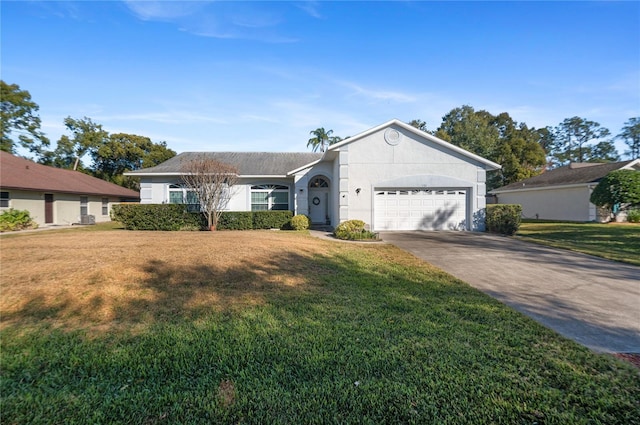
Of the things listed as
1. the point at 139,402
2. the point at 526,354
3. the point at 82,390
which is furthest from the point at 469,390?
the point at 82,390

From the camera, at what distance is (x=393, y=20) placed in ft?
35.9

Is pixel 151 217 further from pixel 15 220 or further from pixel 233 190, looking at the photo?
pixel 15 220

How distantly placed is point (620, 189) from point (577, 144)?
180 feet

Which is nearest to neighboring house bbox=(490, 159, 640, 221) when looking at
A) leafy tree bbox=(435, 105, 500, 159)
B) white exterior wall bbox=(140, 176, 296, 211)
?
leafy tree bbox=(435, 105, 500, 159)

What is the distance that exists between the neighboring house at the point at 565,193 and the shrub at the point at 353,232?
18578 mm

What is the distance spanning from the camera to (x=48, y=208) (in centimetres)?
1931

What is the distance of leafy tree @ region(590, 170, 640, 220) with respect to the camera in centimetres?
1341

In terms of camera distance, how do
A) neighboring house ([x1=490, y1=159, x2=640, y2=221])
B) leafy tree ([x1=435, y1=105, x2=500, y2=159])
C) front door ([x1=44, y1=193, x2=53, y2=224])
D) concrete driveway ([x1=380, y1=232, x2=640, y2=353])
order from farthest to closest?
leafy tree ([x1=435, y1=105, x2=500, y2=159]) < neighboring house ([x1=490, y1=159, x2=640, y2=221]) < front door ([x1=44, y1=193, x2=53, y2=224]) < concrete driveway ([x1=380, y1=232, x2=640, y2=353])

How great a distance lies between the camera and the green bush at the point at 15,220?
50.5 feet

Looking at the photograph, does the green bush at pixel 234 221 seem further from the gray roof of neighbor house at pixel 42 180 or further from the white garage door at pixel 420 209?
the gray roof of neighbor house at pixel 42 180

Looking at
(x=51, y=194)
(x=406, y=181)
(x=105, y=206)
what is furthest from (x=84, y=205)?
(x=406, y=181)

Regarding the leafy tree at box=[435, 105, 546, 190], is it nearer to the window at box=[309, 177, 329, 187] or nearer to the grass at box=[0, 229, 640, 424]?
the window at box=[309, 177, 329, 187]

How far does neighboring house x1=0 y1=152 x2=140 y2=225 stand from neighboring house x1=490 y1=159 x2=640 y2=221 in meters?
36.0

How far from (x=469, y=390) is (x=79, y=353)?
13.8 ft
